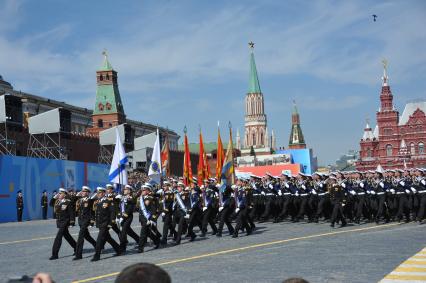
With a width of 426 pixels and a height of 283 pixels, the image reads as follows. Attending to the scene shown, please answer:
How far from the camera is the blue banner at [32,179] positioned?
1200 inches

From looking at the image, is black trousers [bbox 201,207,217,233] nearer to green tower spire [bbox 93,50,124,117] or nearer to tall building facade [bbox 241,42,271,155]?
green tower spire [bbox 93,50,124,117]

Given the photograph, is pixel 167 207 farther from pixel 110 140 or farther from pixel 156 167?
pixel 110 140

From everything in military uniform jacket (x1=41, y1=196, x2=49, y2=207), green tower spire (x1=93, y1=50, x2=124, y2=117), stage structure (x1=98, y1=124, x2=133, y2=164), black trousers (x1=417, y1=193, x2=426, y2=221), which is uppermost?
green tower spire (x1=93, y1=50, x2=124, y2=117)

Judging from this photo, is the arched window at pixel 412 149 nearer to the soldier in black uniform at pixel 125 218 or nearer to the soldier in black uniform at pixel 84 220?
the soldier in black uniform at pixel 125 218

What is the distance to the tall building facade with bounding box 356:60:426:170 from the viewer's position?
98.9 m

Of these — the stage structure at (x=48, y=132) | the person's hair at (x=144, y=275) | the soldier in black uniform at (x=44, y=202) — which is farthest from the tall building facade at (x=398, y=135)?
the person's hair at (x=144, y=275)

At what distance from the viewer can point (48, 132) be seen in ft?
145

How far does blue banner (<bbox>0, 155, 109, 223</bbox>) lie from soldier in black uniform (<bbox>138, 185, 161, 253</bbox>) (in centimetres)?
1695

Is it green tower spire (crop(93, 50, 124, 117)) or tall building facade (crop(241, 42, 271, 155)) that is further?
tall building facade (crop(241, 42, 271, 155))

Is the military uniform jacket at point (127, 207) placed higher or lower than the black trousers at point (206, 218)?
higher

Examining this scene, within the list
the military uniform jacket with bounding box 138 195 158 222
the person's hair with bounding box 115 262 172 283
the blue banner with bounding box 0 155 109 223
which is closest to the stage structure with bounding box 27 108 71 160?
the blue banner with bounding box 0 155 109 223

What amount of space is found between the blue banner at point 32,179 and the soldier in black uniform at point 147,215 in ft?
55.6

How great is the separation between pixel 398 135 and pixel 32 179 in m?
80.9

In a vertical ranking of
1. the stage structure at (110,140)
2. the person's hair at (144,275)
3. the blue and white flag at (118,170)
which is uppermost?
the stage structure at (110,140)
